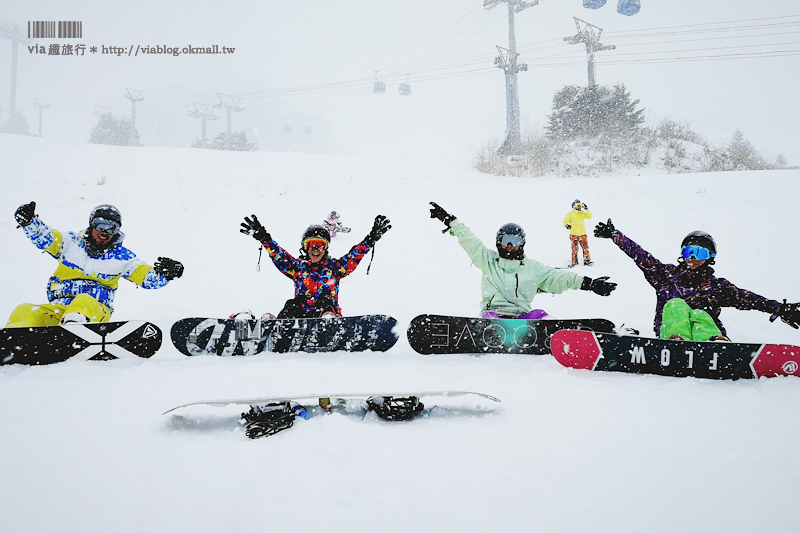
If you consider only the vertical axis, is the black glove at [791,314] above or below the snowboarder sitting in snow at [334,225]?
below

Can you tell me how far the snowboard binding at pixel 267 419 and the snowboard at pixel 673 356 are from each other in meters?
2.10

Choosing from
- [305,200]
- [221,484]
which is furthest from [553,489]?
[305,200]

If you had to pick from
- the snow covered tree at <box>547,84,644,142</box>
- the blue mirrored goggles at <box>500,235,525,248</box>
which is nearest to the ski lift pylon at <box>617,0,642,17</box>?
the snow covered tree at <box>547,84,644,142</box>

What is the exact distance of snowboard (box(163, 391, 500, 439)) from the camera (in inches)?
84.7

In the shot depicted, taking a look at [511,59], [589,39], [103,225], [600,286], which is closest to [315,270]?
[103,225]

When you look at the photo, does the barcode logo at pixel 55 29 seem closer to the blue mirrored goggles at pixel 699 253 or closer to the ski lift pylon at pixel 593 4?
the blue mirrored goggles at pixel 699 253

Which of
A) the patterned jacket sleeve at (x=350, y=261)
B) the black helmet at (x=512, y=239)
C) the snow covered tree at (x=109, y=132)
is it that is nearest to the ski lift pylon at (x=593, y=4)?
the black helmet at (x=512, y=239)

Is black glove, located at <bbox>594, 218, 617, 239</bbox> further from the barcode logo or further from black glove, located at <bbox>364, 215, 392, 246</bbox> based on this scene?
the barcode logo

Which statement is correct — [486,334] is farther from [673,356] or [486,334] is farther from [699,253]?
[699,253]

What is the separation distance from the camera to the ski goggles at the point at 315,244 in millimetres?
4133

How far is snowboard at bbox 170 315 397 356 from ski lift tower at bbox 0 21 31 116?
6972cm

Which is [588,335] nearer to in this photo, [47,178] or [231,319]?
[231,319]

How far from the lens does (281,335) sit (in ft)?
11.9

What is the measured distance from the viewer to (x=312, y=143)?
380 feet
